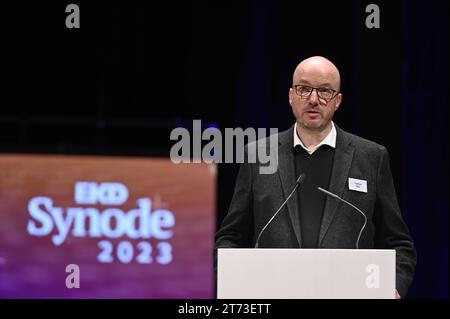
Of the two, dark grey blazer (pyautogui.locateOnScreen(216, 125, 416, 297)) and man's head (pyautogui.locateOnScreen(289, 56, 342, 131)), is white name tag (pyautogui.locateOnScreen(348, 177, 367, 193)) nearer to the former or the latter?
dark grey blazer (pyautogui.locateOnScreen(216, 125, 416, 297))

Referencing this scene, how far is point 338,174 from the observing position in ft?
7.13

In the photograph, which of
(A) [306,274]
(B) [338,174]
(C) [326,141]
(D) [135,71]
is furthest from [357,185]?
(D) [135,71]

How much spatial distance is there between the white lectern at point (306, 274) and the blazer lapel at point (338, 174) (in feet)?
1.46

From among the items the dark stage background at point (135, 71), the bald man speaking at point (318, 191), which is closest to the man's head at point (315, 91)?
the bald man speaking at point (318, 191)

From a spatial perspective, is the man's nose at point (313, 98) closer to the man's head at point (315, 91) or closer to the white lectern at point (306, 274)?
the man's head at point (315, 91)

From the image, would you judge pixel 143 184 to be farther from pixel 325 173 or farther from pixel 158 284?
pixel 325 173

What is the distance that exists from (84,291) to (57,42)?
1.46m

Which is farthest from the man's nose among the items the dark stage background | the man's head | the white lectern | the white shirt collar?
the dark stage background

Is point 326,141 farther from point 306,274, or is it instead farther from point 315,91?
point 306,274

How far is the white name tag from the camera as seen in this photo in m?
2.14

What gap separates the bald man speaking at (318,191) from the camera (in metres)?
2.10

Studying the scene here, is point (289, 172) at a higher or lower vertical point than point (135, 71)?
lower

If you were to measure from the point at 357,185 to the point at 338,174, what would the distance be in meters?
0.06
